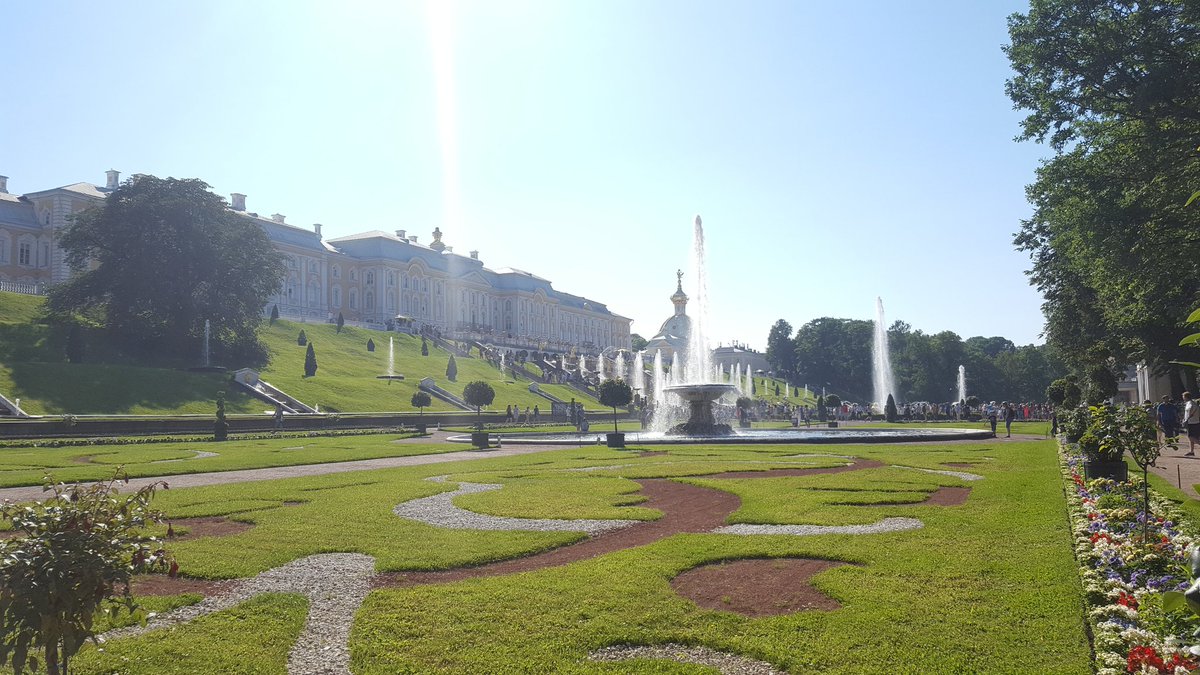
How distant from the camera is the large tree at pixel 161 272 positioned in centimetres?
5006

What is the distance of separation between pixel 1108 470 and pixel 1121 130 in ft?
41.7

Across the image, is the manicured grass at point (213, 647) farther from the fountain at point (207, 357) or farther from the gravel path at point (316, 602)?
the fountain at point (207, 357)

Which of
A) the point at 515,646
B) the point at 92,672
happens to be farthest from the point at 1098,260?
the point at 92,672

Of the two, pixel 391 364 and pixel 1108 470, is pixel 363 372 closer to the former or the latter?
pixel 391 364

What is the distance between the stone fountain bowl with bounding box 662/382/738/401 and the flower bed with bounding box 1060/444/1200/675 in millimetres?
21756

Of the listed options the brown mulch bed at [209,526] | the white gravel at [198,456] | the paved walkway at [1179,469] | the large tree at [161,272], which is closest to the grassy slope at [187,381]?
the large tree at [161,272]

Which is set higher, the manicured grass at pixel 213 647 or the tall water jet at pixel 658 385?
the tall water jet at pixel 658 385

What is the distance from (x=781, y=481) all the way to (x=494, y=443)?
A: 53.2 feet

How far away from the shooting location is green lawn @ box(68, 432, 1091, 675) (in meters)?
5.56

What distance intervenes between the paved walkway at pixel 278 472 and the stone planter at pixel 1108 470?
14715 mm

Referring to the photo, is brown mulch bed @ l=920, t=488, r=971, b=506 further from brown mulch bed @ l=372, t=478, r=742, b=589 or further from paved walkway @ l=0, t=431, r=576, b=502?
paved walkway @ l=0, t=431, r=576, b=502

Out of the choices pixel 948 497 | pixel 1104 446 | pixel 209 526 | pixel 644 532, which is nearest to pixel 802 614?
pixel 644 532

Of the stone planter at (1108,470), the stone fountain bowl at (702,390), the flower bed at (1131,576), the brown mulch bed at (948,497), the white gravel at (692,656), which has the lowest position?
the white gravel at (692,656)

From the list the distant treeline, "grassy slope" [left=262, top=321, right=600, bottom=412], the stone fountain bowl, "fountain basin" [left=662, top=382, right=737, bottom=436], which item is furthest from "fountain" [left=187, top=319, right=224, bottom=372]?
the distant treeline
